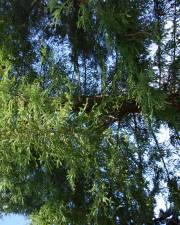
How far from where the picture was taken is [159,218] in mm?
2078

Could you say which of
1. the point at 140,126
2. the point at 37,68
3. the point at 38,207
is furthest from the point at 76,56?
the point at 38,207

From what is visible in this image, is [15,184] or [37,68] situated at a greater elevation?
[37,68]

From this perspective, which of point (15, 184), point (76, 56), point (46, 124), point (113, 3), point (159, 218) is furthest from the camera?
point (76, 56)

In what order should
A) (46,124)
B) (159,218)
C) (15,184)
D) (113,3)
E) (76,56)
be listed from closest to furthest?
1. (46,124)
2. (113,3)
3. (15,184)
4. (159,218)
5. (76,56)

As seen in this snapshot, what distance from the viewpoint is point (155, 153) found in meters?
2.12

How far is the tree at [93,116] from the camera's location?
1.71 meters

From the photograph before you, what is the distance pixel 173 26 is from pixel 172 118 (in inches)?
A: 14.9

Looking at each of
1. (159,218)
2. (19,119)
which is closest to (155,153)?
(159,218)

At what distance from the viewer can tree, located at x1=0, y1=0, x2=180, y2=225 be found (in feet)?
5.60

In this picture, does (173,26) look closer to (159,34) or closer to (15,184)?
(159,34)

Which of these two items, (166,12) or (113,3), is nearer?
(113,3)

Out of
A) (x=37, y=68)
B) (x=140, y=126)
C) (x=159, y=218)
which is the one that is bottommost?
(x=159, y=218)

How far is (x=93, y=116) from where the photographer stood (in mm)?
1773

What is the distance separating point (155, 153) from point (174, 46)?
1.76 feet
